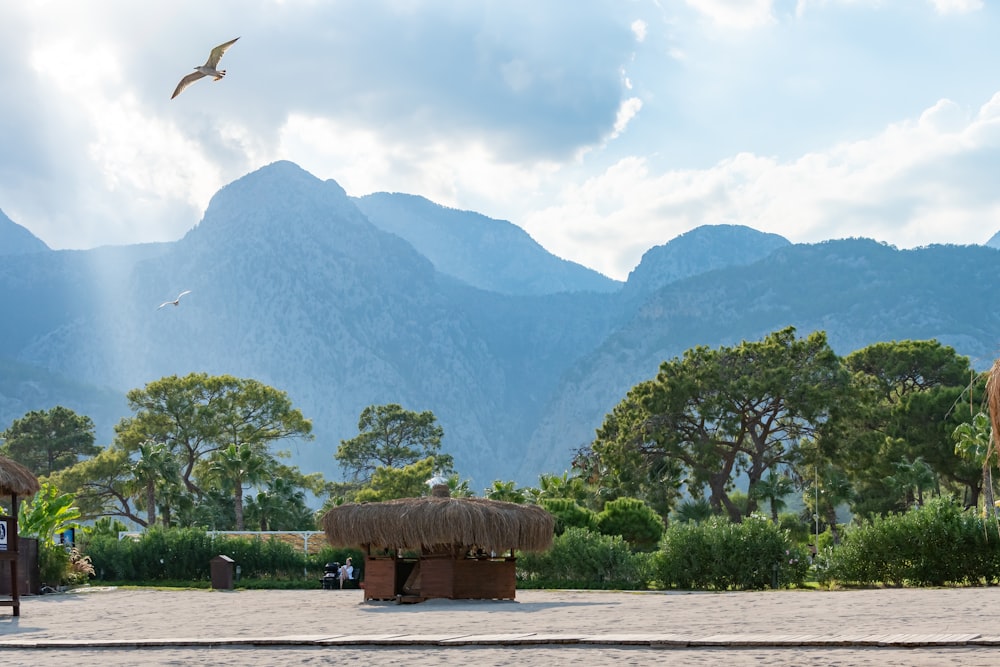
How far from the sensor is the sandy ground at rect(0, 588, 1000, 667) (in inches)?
350

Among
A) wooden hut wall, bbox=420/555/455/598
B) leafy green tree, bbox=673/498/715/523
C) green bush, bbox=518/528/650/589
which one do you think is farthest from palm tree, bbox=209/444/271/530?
wooden hut wall, bbox=420/555/455/598

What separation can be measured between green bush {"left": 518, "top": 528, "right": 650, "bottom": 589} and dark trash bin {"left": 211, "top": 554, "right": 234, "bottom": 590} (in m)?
7.56

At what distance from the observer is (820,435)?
48.6 m

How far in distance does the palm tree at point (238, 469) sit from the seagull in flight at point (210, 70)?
37404 millimetres

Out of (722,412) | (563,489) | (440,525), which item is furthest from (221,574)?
(722,412)

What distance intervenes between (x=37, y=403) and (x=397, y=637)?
639ft

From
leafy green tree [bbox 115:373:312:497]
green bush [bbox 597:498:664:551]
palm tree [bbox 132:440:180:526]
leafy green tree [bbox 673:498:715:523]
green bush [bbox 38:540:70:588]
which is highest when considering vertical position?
leafy green tree [bbox 115:373:312:497]

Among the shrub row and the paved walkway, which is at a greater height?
the shrub row

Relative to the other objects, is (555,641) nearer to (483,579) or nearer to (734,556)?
(483,579)

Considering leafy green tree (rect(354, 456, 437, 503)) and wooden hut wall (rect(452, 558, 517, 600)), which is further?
leafy green tree (rect(354, 456, 437, 503))

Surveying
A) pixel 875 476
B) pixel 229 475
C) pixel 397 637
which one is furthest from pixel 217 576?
pixel 875 476

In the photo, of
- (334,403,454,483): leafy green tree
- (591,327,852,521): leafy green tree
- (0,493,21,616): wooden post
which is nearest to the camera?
(0,493,21,616): wooden post

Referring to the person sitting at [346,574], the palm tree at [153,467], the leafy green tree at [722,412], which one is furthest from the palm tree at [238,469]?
the person sitting at [346,574]

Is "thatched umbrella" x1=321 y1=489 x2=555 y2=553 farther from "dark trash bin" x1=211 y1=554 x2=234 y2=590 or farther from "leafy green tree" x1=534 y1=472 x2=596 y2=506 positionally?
"leafy green tree" x1=534 y1=472 x2=596 y2=506
